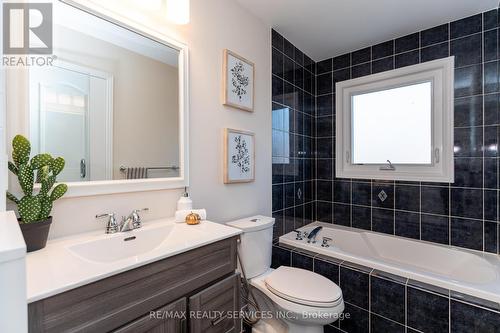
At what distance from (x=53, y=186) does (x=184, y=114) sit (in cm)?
75

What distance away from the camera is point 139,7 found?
1.24 meters

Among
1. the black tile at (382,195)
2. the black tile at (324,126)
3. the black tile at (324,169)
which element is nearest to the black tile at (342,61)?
the black tile at (324,126)

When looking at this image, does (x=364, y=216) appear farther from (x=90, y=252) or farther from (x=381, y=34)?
(x=90, y=252)

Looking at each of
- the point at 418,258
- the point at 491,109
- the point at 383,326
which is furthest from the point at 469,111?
the point at 383,326

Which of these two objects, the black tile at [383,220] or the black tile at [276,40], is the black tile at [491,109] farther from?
the black tile at [276,40]

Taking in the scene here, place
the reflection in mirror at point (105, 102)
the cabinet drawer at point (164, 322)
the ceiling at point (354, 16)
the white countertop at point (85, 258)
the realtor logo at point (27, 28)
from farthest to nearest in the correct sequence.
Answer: the ceiling at point (354, 16), the reflection in mirror at point (105, 102), the realtor logo at point (27, 28), the cabinet drawer at point (164, 322), the white countertop at point (85, 258)

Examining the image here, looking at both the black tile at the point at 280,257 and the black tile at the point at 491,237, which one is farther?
the black tile at the point at 280,257

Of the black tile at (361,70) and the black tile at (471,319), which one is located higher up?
the black tile at (361,70)

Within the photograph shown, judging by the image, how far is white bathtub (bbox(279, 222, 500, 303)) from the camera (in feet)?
4.71

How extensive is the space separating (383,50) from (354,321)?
256 centimetres

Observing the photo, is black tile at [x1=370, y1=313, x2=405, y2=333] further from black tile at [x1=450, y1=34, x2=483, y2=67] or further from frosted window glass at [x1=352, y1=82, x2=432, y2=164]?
black tile at [x1=450, y1=34, x2=483, y2=67]

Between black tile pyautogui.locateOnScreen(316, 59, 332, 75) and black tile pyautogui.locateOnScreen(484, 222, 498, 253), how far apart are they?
2160 millimetres

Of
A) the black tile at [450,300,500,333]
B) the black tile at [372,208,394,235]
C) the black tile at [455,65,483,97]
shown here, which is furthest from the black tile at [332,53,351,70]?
the black tile at [450,300,500,333]

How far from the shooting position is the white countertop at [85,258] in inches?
24.7
